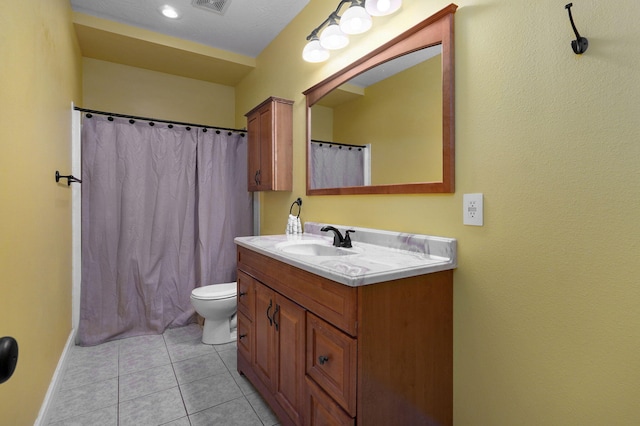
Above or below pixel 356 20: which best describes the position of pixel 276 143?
below

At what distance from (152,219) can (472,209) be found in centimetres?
249

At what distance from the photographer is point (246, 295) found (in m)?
1.88

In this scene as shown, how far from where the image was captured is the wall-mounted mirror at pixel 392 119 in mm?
1323

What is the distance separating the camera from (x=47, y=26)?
1643 millimetres

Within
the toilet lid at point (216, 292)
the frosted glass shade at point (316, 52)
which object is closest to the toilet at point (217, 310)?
the toilet lid at point (216, 292)


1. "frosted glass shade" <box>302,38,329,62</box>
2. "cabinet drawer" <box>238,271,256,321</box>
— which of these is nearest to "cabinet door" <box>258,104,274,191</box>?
"frosted glass shade" <box>302,38,329,62</box>

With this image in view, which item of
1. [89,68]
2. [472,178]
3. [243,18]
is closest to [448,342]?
[472,178]

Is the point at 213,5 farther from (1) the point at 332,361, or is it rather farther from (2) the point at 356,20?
(1) the point at 332,361

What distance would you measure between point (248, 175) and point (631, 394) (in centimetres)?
269

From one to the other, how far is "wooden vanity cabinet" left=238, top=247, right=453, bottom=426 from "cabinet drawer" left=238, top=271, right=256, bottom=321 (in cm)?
33

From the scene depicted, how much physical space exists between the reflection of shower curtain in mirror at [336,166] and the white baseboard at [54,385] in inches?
73.3

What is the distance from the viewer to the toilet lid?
2363mm

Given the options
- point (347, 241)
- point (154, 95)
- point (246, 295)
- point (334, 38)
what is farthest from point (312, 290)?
point (154, 95)

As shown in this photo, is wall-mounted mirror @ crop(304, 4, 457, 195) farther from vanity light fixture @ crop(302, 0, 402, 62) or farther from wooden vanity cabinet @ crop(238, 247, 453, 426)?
wooden vanity cabinet @ crop(238, 247, 453, 426)
